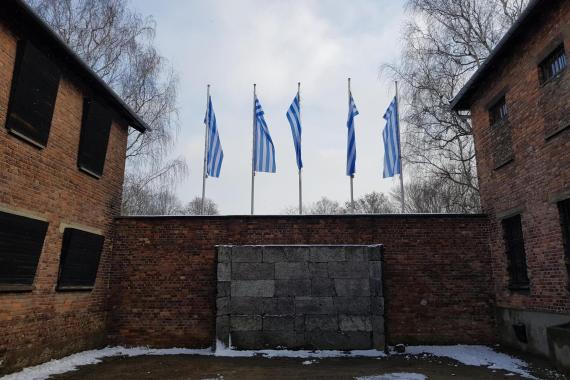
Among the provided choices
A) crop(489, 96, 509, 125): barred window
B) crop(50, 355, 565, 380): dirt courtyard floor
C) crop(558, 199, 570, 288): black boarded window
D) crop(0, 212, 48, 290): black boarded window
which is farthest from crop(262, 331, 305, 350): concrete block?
crop(489, 96, 509, 125): barred window

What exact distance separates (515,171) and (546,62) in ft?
7.90

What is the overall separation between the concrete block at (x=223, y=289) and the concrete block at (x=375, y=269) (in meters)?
3.38

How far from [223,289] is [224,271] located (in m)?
0.42

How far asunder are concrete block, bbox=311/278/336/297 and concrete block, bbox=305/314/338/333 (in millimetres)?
496

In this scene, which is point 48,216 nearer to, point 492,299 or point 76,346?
point 76,346

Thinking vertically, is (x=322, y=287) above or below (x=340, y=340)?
above

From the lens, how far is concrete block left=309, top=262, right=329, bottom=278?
10.1 metres

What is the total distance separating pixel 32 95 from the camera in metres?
7.89

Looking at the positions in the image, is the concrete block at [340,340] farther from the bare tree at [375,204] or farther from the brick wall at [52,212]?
the bare tree at [375,204]

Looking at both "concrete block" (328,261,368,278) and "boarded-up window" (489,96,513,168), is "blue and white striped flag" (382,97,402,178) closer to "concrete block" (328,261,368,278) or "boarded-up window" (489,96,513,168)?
"boarded-up window" (489,96,513,168)

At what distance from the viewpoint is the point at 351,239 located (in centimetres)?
1086

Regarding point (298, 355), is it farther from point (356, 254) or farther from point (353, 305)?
point (356, 254)

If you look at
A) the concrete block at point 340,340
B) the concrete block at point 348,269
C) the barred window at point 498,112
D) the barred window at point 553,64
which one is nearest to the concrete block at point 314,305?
the concrete block at point 340,340

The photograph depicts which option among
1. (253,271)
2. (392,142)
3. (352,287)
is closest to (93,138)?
(253,271)
